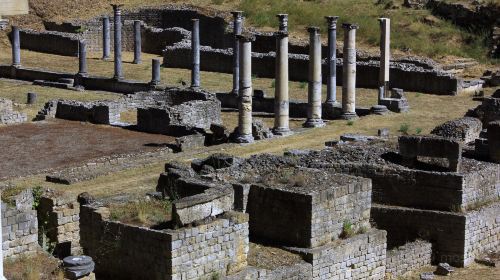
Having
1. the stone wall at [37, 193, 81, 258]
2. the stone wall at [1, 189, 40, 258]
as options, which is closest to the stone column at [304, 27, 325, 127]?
the stone wall at [37, 193, 81, 258]

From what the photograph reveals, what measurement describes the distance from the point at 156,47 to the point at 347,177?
37547 millimetres

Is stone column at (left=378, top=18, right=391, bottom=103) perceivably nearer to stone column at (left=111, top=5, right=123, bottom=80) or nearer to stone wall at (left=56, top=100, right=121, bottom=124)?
stone wall at (left=56, top=100, right=121, bottom=124)

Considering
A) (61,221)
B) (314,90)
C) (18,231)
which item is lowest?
(61,221)

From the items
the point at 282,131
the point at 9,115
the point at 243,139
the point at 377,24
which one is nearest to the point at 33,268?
the point at 243,139

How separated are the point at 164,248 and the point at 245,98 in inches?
716

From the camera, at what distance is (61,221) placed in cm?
2019

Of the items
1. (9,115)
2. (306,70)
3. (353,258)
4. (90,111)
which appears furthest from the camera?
(306,70)

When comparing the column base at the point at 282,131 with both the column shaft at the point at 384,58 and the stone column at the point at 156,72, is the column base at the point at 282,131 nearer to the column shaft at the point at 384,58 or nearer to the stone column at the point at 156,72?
the column shaft at the point at 384,58

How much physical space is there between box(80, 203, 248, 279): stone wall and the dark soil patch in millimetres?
11373

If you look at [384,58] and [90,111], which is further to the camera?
[384,58]

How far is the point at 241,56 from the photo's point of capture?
3653 cm

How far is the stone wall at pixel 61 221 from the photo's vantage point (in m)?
20.0

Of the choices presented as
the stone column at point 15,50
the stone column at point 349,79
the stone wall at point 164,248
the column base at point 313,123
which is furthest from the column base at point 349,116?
the stone wall at point 164,248

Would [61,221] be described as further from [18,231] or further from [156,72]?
[156,72]
